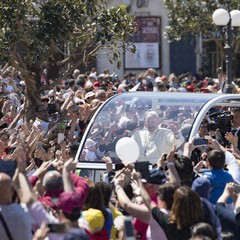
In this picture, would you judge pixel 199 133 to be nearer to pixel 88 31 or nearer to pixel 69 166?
pixel 88 31

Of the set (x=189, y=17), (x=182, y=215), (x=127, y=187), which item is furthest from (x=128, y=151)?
(x=189, y=17)

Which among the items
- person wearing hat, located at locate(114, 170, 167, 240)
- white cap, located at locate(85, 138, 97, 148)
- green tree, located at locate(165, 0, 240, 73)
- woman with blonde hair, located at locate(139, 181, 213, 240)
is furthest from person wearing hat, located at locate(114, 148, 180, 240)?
green tree, located at locate(165, 0, 240, 73)

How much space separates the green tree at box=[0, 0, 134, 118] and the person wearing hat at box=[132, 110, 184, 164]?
2734 mm

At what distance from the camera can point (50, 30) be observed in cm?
1617

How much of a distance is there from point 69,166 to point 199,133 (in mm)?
5263

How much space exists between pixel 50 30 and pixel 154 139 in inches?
126

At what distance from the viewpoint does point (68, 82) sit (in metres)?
27.4

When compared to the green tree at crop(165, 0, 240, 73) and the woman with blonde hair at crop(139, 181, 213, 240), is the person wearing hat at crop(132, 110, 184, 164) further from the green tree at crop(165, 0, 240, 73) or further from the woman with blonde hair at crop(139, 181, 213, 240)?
the green tree at crop(165, 0, 240, 73)

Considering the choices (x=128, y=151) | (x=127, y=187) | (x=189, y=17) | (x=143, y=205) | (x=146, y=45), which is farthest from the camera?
(x=146, y=45)

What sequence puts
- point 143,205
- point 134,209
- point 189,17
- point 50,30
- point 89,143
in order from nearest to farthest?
point 134,209
point 143,205
point 89,143
point 50,30
point 189,17

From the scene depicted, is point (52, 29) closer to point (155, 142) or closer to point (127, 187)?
point (155, 142)

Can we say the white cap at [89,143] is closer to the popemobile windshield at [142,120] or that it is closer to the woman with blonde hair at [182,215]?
the popemobile windshield at [142,120]

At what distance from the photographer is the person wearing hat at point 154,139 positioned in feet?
44.8

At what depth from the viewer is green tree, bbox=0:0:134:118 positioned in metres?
16.1
